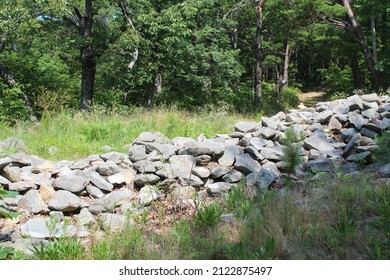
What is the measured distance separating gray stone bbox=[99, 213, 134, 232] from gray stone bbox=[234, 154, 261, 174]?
226 cm

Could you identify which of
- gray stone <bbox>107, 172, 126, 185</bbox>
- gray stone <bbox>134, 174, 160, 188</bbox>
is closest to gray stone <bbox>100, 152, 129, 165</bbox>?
gray stone <bbox>107, 172, 126, 185</bbox>

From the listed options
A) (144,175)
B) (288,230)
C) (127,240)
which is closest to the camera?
(127,240)

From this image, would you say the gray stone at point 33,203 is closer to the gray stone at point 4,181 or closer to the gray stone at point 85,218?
the gray stone at point 4,181

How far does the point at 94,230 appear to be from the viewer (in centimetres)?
408

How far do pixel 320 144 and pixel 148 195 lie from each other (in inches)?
143

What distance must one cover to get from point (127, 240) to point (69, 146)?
14.2 feet

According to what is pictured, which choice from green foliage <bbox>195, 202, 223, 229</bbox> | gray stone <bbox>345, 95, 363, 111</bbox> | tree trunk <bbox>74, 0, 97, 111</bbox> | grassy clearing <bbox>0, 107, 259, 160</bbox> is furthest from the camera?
tree trunk <bbox>74, 0, 97, 111</bbox>

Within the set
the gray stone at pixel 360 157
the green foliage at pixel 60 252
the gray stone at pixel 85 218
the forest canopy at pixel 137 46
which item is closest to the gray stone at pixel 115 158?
the gray stone at pixel 85 218

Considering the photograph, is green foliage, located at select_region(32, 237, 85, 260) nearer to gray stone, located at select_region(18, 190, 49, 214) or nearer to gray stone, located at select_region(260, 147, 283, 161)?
gray stone, located at select_region(18, 190, 49, 214)

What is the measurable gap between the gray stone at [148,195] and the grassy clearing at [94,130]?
1.84 m

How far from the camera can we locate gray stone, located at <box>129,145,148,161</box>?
245 inches

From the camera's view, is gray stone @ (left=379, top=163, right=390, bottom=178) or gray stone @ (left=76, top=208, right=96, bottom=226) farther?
gray stone @ (left=379, top=163, right=390, bottom=178)
